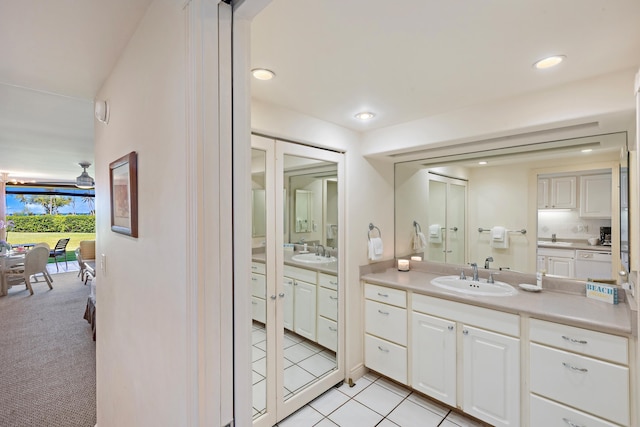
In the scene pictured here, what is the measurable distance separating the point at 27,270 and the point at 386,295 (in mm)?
6336

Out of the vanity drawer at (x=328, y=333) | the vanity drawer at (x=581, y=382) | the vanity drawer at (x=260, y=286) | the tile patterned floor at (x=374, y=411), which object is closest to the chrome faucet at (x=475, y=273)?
the vanity drawer at (x=581, y=382)

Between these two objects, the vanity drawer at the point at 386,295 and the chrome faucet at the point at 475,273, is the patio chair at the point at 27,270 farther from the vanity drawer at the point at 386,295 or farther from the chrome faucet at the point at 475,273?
the chrome faucet at the point at 475,273

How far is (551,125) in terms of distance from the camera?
180 cm

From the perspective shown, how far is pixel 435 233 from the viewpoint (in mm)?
2922

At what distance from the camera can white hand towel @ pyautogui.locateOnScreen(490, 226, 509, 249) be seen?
248cm

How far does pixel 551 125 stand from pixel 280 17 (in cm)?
168

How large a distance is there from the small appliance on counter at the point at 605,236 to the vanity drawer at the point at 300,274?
2034mm

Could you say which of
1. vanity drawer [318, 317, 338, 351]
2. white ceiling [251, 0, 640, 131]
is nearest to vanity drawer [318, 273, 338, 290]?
vanity drawer [318, 317, 338, 351]

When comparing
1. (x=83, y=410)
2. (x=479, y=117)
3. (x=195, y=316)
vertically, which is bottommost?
(x=83, y=410)

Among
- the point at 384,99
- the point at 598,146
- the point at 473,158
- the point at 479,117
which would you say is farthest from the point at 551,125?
the point at 384,99

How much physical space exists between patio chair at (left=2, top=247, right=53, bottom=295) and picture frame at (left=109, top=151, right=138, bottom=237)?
552cm

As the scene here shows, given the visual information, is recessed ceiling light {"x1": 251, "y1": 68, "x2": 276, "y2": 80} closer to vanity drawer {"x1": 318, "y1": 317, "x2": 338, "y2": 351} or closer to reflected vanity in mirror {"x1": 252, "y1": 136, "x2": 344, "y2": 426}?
reflected vanity in mirror {"x1": 252, "y1": 136, "x2": 344, "y2": 426}

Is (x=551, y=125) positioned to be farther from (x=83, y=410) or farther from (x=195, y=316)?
(x=83, y=410)

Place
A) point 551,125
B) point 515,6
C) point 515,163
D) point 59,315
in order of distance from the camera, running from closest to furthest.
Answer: point 515,6, point 551,125, point 515,163, point 59,315
